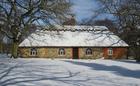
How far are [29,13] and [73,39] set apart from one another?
13.3 metres

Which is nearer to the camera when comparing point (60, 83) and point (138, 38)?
Result: point (60, 83)

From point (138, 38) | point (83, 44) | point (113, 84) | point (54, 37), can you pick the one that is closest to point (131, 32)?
point (138, 38)

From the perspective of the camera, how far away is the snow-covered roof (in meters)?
56.7

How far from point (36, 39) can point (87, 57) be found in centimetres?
900

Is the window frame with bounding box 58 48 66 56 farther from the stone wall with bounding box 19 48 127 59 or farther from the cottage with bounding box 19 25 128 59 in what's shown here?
the stone wall with bounding box 19 48 127 59

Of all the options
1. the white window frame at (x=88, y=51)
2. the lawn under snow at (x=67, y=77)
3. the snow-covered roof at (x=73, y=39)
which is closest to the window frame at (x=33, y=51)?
the snow-covered roof at (x=73, y=39)

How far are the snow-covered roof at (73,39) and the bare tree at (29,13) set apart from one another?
23.6ft

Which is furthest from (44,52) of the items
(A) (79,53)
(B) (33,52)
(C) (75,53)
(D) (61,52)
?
→ (A) (79,53)

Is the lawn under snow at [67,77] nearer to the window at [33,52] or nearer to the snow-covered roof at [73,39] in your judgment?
the snow-covered roof at [73,39]

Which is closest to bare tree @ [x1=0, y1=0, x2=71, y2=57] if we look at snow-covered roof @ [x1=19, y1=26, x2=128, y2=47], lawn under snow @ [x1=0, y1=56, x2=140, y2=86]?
snow-covered roof @ [x1=19, y1=26, x2=128, y2=47]

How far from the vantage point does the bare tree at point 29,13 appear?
4544 cm

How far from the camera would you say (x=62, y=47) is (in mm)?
56656

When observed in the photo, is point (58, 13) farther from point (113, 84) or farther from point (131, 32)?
point (113, 84)

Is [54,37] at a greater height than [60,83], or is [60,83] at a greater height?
[54,37]
